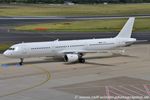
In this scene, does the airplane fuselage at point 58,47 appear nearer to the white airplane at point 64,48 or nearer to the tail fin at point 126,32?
the white airplane at point 64,48

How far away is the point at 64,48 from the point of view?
6000 cm

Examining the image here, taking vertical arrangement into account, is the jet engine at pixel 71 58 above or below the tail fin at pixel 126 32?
below

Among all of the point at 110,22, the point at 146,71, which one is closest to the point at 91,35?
the point at 110,22

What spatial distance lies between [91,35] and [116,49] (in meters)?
30.0

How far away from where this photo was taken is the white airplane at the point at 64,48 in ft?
186

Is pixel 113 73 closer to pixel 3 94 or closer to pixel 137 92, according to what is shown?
pixel 137 92

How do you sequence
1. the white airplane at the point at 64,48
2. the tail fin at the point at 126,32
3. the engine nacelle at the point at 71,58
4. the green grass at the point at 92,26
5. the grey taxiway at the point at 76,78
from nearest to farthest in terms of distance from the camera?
the grey taxiway at the point at 76,78, the white airplane at the point at 64,48, the engine nacelle at the point at 71,58, the tail fin at the point at 126,32, the green grass at the point at 92,26

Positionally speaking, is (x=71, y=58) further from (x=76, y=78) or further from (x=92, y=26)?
(x=92, y=26)

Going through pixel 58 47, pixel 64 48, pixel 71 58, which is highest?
pixel 58 47

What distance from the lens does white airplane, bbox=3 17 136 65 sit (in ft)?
186

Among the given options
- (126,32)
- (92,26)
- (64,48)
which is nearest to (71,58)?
(64,48)

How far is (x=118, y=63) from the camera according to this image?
59062 mm

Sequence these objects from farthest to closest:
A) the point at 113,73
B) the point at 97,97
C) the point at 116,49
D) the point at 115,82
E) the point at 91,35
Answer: the point at 91,35 < the point at 116,49 < the point at 113,73 < the point at 115,82 < the point at 97,97

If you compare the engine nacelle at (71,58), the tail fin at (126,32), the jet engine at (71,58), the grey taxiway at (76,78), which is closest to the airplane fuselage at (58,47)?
the tail fin at (126,32)
